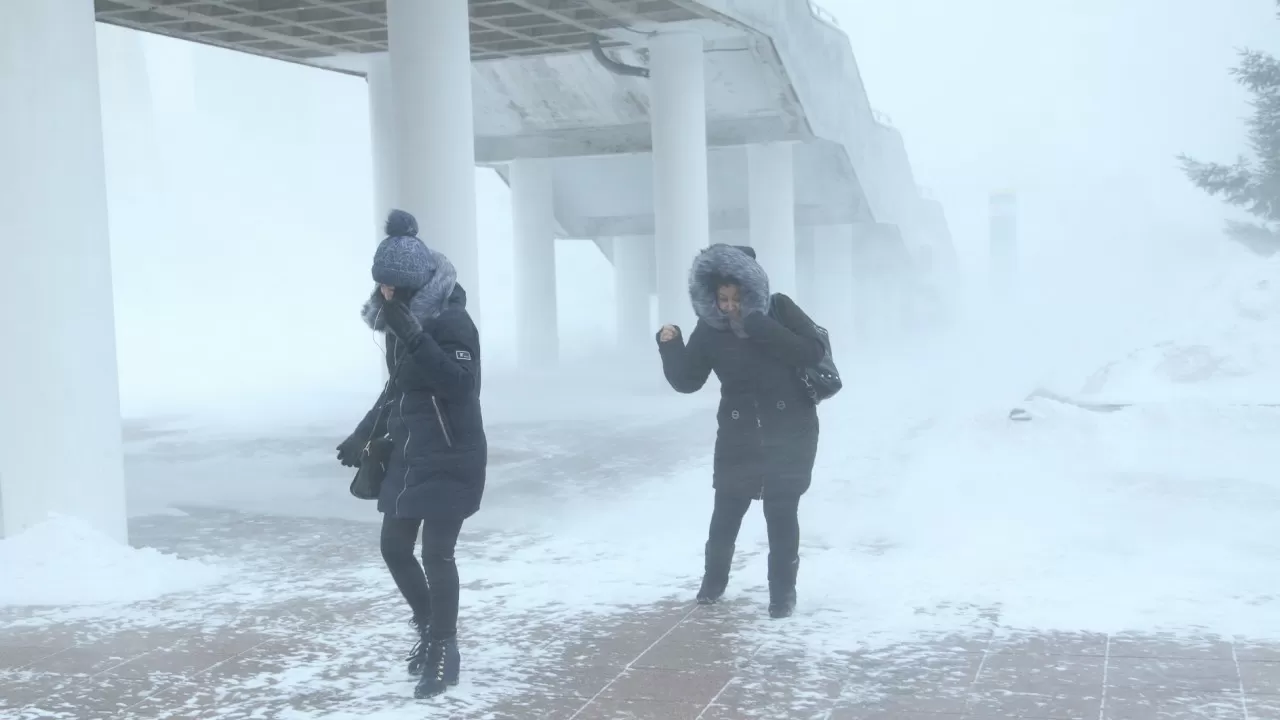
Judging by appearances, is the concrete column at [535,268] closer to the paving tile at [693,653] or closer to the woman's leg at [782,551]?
the woman's leg at [782,551]

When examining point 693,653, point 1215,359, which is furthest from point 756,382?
point 1215,359

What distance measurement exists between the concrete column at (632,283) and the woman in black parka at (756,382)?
89.8 ft

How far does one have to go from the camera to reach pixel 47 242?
23.1 feet

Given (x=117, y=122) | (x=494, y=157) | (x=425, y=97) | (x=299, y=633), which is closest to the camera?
(x=299, y=633)

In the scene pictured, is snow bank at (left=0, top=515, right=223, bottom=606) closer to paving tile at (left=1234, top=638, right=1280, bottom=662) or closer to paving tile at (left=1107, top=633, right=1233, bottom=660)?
paving tile at (left=1107, top=633, right=1233, bottom=660)

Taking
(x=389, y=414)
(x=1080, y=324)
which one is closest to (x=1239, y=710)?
(x=389, y=414)

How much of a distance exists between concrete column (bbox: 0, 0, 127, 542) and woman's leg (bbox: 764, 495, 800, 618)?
4008mm

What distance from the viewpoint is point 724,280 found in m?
5.73

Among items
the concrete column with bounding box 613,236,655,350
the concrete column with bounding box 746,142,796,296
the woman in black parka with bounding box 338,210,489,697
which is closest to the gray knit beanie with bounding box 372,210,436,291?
the woman in black parka with bounding box 338,210,489,697

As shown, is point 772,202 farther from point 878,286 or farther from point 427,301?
point 427,301

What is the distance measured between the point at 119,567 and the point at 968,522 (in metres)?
5.11

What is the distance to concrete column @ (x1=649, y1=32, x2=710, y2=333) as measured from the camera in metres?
18.5

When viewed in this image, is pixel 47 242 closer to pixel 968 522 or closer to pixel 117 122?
pixel 968 522

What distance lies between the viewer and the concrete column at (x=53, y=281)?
6.95 metres
